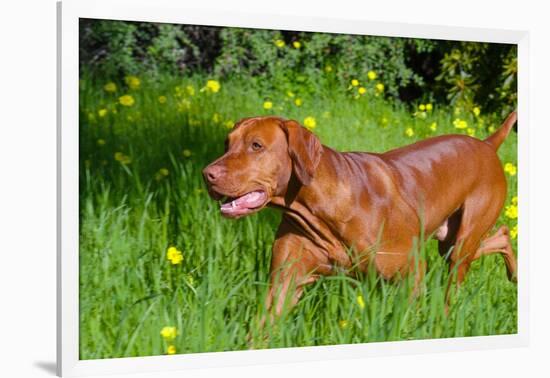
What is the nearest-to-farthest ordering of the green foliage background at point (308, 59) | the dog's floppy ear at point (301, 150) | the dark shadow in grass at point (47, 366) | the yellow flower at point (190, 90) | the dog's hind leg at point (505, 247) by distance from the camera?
the dark shadow in grass at point (47, 366)
the dog's floppy ear at point (301, 150)
the green foliage background at point (308, 59)
the yellow flower at point (190, 90)
the dog's hind leg at point (505, 247)

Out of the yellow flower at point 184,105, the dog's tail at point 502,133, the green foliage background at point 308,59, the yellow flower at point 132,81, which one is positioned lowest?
the dog's tail at point 502,133

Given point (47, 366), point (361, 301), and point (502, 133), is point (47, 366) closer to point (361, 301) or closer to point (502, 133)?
point (361, 301)

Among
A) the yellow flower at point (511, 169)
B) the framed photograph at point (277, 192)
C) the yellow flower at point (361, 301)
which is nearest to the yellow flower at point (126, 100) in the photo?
the framed photograph at point (277, 192)

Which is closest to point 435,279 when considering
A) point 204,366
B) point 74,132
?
point 204,366

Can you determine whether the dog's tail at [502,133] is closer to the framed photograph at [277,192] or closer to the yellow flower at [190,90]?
the framed photograph at [277,192]

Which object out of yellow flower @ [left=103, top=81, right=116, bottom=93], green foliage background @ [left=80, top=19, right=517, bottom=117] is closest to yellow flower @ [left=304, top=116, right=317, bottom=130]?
green foliage background @ [left=80, top=19, right=517, bottom=117]

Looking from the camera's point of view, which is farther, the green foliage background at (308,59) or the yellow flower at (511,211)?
the yellow flower at (511,211)

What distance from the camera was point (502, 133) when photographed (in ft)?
16.9

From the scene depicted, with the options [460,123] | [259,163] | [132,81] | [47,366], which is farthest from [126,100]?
[460,123]

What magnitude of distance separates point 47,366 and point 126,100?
1175mm

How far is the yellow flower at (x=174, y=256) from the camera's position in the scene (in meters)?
4.40

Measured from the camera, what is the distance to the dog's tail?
5117mm

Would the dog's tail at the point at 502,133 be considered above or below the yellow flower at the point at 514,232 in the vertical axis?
above
